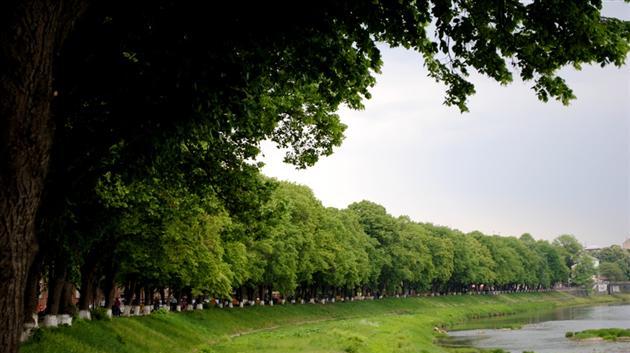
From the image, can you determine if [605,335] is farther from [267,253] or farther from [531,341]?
[267,253]

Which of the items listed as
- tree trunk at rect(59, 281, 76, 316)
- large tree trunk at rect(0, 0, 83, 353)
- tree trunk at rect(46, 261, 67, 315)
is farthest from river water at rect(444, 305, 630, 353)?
large tree trunk at rect(0, 0, 83, 353)

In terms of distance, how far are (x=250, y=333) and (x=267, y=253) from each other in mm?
11904

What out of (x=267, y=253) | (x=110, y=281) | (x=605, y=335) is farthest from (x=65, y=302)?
(x=605, y=335)

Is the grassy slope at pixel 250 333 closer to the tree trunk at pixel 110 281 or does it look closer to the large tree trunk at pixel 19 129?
the tree trunk at pixel 110 281

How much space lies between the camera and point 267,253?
213 feet

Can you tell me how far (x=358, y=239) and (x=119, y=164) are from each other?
261 feet

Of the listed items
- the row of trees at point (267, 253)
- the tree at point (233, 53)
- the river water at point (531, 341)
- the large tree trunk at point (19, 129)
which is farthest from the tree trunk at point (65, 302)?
the river water at point (531, 341)

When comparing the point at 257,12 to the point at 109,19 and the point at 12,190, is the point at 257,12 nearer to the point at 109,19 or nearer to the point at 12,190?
the point at 109,19

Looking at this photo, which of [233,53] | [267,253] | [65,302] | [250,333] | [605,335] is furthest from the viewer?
[267,253]

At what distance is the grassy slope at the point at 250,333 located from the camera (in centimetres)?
2861

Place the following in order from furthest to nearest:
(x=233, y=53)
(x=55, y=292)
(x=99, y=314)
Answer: (x=99, y=314) → (x=55, y=292) → (x=233, y=53)

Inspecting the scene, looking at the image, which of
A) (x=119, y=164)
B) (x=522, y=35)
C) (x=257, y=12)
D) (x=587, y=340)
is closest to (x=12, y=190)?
(x=257, y=12)

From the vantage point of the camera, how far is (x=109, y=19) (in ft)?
42.0

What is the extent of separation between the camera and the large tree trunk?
25.7 ft
